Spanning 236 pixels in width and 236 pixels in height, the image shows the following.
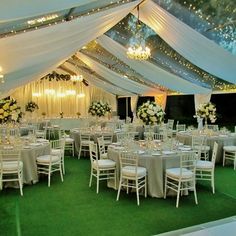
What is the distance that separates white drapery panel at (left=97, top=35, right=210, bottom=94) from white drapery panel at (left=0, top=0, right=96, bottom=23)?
626 centimetres

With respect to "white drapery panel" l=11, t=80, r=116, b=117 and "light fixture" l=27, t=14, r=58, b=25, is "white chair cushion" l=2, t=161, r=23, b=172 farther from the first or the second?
"white drapery panel" l=11, t=80, r=116, b=117

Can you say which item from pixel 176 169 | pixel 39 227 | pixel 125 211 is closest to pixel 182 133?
pixel 176 169

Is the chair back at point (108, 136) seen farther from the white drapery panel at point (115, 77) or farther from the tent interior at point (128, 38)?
the white drapery panel at point (115, 77)

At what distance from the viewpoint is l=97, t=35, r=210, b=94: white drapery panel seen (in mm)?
10070

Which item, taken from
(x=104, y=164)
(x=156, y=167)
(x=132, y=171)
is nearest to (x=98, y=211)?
(x=132, y=171)

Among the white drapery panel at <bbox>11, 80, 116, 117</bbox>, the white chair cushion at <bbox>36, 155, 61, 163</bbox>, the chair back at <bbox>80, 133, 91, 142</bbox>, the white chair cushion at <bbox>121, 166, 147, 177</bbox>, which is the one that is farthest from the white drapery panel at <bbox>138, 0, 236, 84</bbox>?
the white drapery panel at <bbox>11, 80, 116, 117</bbox>

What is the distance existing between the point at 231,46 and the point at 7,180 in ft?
18.5

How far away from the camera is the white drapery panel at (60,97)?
19.5 m

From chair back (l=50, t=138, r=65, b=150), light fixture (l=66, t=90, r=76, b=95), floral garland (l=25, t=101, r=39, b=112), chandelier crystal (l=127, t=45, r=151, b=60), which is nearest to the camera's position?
chair back (l=50, t=138, r=65, b=150)

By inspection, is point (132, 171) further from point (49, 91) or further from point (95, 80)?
point (49, 91)

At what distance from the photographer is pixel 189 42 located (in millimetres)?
7285

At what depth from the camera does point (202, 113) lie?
1002cm

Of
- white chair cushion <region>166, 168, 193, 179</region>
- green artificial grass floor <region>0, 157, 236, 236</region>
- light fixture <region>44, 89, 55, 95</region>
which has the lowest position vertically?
green artificial grass floor <region>0, 157, 236, 236</region>

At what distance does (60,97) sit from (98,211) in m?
15.5
